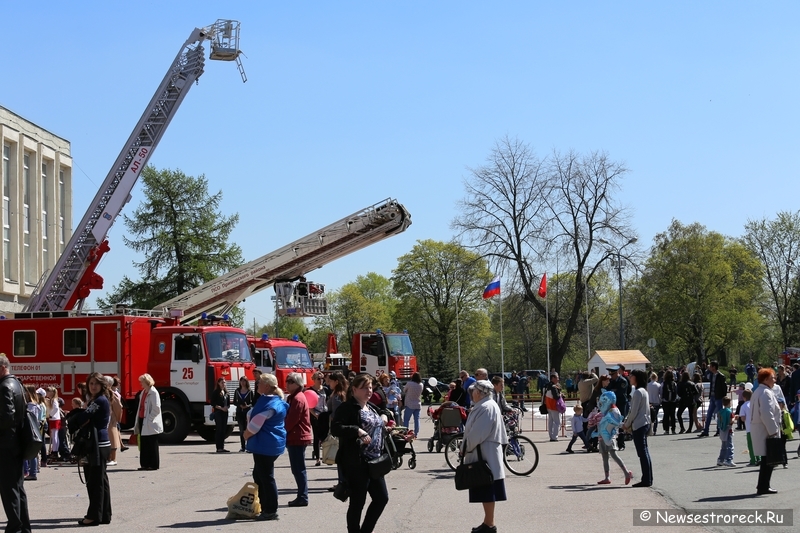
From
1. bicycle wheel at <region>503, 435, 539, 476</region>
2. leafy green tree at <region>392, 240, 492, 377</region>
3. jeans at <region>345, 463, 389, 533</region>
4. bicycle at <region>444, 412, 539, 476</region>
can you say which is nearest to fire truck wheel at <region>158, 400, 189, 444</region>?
bicycle at <region>444, 412, 539, 476</region>

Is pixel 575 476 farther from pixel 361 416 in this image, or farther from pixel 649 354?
pixel 649 354

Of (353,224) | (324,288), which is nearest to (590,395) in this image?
(353,224)

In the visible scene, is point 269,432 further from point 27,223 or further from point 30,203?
point 30,203

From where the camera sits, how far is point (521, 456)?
15.5 meters

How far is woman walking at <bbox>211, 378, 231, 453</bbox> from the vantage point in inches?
818

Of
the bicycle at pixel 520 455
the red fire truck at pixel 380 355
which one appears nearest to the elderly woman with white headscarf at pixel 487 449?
the bicycle at pixel 520 455

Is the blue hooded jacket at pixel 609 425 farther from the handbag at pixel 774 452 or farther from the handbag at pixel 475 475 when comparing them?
the handbag at pixel 475 475

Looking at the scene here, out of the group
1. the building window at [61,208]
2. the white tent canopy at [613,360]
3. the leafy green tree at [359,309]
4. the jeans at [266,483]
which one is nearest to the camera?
the jeans at [266,483]

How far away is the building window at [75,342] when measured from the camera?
23391 millimetres

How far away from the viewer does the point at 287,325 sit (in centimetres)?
9212

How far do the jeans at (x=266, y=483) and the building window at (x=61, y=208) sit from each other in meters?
36.9

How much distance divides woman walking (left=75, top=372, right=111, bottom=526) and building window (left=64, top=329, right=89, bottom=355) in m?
13.2

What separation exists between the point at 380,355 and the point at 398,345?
1.14 metres

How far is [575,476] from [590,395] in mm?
5578
